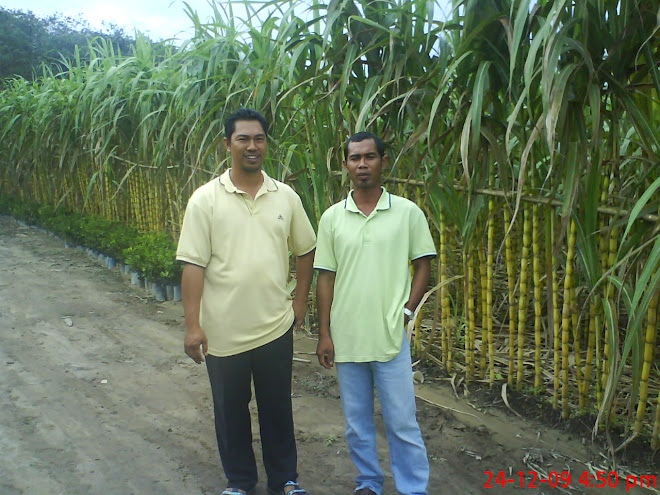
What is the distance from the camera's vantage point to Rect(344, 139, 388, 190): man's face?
6.55 ft

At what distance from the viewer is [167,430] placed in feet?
9.29

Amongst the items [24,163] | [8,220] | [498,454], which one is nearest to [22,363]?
[498,454]

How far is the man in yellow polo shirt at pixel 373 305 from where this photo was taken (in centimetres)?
199

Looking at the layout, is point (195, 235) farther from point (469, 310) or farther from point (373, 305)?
point (469, 310)

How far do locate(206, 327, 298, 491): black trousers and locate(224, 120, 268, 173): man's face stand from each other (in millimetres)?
611

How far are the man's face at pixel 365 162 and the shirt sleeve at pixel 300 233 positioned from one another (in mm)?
280

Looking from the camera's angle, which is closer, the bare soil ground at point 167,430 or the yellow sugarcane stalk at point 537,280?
the bare soil ground at point 167,430

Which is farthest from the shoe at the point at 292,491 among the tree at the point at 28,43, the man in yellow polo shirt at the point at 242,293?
the tree at the point at 28,43

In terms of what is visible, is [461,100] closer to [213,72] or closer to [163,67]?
[213,72]

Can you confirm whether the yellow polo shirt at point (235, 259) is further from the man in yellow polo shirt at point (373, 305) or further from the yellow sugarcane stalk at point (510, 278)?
the yellow sugarcane stalk at point (510, 278)

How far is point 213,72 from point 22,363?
239cm

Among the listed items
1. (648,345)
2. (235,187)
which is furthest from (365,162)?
(648,345)

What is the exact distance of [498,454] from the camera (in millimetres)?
2537

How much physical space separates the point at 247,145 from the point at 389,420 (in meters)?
1.04
